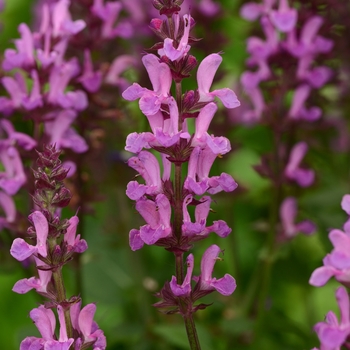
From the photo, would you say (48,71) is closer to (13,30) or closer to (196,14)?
(196,14)

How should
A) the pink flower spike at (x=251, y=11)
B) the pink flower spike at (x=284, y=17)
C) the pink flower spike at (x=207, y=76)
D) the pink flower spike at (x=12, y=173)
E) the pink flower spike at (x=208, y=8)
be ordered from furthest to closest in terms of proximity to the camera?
the pink flower spike at (x=208, y=8), the pink flower spike at (x=251, y=11), the pink flower spike at (x=284, y=17), the pink flower spike at (x=12, y=173), the pink flower spike at (x=207, y=76)

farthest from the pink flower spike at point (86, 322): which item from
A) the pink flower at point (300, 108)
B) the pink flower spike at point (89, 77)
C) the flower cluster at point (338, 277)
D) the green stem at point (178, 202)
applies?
the pink flower at point (300, 108)

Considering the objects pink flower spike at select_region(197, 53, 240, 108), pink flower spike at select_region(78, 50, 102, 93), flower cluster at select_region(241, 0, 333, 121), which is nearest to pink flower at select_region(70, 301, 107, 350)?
pink flower spike at select_region(197, 53, 240, 108)

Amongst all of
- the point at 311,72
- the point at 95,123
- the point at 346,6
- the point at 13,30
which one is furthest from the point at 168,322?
the point at 13,30

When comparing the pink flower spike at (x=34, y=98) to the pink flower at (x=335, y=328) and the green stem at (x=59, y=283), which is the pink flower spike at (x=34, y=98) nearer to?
the green stem at (x=59, y=283)

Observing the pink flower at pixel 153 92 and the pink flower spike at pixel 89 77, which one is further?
the pink flower spike at pixel 89 77

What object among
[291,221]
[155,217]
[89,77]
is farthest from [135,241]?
[291,221]

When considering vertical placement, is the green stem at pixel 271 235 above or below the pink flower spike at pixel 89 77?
below
